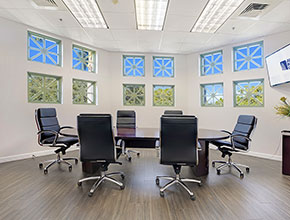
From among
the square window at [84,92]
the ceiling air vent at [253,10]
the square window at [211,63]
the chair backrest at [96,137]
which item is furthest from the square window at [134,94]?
the chair backrest at [96,137]

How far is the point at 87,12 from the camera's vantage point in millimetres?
3412

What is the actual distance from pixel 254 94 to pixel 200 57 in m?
2.05

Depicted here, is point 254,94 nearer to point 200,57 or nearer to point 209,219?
point 200,57

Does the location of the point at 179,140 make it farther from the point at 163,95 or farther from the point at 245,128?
the point at 163,95

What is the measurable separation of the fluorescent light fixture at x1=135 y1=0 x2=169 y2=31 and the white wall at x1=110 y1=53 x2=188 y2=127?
1.92 m

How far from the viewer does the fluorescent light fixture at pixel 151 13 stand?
305 cm

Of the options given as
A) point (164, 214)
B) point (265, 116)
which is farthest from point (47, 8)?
point (265, 116)

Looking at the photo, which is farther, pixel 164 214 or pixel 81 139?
pixel 81 139

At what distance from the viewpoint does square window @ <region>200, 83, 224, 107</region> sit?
209 inches

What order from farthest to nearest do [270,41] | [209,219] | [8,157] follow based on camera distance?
[270,41] → [8,157] → [209,219]

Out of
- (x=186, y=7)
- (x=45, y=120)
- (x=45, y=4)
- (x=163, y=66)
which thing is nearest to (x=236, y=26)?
(x=186, y=7)

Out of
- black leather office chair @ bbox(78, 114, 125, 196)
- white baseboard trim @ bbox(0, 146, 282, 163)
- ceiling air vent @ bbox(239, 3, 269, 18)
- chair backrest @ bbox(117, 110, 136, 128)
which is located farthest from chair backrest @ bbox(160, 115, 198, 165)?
white baseboard trim @ bbox(0, 146, 282, 163)

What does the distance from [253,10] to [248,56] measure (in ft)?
5.89

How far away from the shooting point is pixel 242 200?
220 cm
